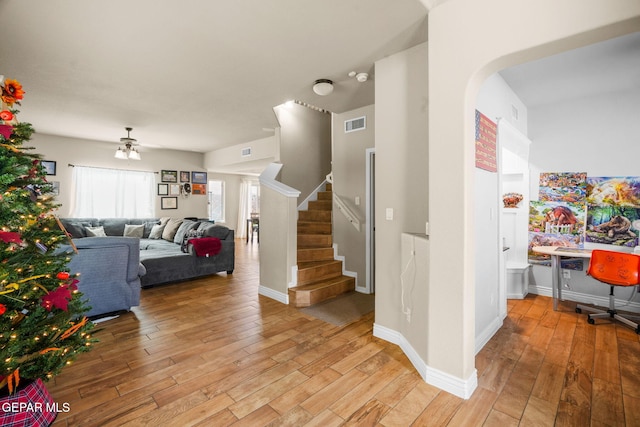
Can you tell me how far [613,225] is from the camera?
12.0ft

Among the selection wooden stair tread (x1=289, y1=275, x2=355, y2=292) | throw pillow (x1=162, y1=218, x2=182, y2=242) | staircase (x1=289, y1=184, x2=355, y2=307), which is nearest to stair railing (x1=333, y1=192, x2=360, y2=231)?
staircase (x1=289, y1=184, x2=355, y2=307)

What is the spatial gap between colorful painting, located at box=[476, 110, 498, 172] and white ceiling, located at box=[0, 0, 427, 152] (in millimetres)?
921

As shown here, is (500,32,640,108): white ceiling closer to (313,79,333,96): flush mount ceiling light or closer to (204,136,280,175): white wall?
(313,79,333,96): flush mount ceiling light

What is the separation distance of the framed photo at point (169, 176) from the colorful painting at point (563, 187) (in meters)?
7.97

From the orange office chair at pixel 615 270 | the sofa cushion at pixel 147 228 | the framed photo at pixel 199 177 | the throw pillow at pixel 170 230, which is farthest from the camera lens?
the framed photo at pixel 199 177

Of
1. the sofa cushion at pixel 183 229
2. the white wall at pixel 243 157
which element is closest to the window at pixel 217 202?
the white wall at pixel 243 157

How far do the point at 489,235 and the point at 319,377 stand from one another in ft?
6.81

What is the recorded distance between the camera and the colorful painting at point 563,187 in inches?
152

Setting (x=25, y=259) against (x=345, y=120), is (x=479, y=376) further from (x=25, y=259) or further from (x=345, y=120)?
(x=345, y=120)

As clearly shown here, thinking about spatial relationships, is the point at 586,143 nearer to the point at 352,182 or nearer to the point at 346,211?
the point at 352,182

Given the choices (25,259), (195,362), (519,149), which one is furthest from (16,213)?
(519,149)

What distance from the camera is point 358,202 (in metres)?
4.21

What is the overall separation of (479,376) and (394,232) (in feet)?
4.11

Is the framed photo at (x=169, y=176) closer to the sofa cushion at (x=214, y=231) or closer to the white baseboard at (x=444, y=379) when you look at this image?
the sofa cushion at (x=214, y=231)
